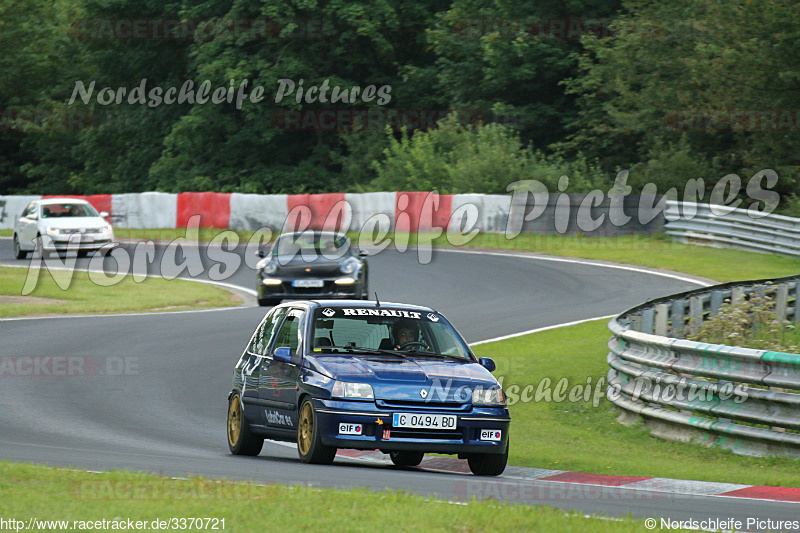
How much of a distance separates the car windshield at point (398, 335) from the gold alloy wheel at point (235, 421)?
117 cm

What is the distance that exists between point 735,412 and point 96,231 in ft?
78.1

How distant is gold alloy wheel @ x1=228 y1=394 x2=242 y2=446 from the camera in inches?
450

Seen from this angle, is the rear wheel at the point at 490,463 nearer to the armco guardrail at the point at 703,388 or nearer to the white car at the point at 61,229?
the armco guardrail at the point at 703,388

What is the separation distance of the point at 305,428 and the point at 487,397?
1.54 m

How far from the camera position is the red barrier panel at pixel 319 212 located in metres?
38.0

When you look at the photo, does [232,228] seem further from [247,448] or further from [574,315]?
[247,448]

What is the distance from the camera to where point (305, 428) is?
1027 cm

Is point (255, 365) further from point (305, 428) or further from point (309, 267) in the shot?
point (309, 267)

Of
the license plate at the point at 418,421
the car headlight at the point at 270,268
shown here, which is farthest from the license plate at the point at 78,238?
A: the license plate at the point at 418,421

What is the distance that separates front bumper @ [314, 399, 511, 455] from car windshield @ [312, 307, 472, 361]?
34.7 inches

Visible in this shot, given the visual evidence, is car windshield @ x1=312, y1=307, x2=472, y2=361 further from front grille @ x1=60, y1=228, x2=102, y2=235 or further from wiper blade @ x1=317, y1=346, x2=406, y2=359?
front grille @ x1=60, y1=228, x2=102, y2=235
